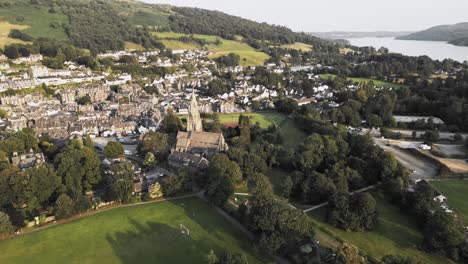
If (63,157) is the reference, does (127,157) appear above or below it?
below

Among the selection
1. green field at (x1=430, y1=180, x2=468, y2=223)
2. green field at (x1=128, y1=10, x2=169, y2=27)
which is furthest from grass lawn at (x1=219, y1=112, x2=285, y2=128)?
green field at (x1=128, y1=10, x2=169, y2=27)

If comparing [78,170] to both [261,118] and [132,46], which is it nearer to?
[261,118]

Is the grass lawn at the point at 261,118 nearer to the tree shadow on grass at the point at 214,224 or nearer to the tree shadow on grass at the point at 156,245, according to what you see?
the tree shadow on grass at the point at 214,224

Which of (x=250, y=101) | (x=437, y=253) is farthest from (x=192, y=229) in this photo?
(x=250, y=101)

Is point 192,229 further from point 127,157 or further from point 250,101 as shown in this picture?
point 250,101

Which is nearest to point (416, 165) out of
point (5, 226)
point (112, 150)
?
point (112, 150)

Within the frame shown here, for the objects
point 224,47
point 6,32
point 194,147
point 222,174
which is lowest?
point 194,147

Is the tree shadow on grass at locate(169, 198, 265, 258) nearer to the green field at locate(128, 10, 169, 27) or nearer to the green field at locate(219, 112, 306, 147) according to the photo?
the green field at locate(219, 112, 306, 147)
